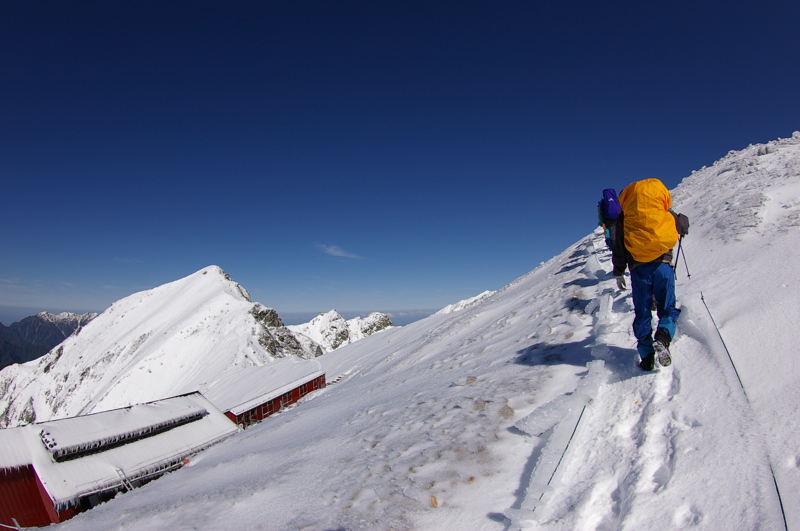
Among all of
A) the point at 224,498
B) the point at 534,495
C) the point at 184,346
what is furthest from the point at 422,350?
the point at 184,346

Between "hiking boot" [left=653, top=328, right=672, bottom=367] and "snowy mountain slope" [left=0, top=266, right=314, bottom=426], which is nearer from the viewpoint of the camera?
"hiking boot" [left=653, top=328, right=672, bottom=367]

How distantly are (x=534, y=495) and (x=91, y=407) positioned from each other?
73776 mm

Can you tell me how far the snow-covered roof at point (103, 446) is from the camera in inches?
573

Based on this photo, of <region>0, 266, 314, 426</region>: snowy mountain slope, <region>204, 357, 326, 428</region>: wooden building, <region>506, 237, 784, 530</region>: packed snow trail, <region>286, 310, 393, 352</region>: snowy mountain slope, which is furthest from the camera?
<region>286, 310, 393, 352</region>: snowy mountain slope

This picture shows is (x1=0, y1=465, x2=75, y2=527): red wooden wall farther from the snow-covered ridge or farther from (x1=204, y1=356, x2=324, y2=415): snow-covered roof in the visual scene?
the snow-covered ridge

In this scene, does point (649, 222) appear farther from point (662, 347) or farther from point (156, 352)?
point (156, 352)

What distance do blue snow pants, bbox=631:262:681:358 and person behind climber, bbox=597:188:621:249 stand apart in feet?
5.83

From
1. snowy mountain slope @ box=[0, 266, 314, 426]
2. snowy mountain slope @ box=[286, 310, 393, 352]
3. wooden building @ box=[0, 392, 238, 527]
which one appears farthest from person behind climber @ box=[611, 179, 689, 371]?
snowy mountain slope @ box=[286, 310, 393, 352]

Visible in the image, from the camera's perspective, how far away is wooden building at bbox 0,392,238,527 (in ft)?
47.1

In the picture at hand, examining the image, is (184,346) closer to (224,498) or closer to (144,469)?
(144,469)

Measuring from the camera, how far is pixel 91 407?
2203 inches

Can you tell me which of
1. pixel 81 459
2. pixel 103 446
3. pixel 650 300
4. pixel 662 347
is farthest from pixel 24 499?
pixel 650 300

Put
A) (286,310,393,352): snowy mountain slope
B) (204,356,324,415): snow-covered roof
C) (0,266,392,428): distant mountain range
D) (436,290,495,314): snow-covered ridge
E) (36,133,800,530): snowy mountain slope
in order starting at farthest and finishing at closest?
(286,310,393,352): snowy mountain slope, (0,266,392,428): distant mountain range, (436,290,495,314): snow-covered ridge, (204,356,324,415): snow-covered roof, (36,133,800,530): snowy mountain slope

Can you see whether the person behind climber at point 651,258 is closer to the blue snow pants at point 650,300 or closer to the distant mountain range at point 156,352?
the blue snow pants at point 650,300
